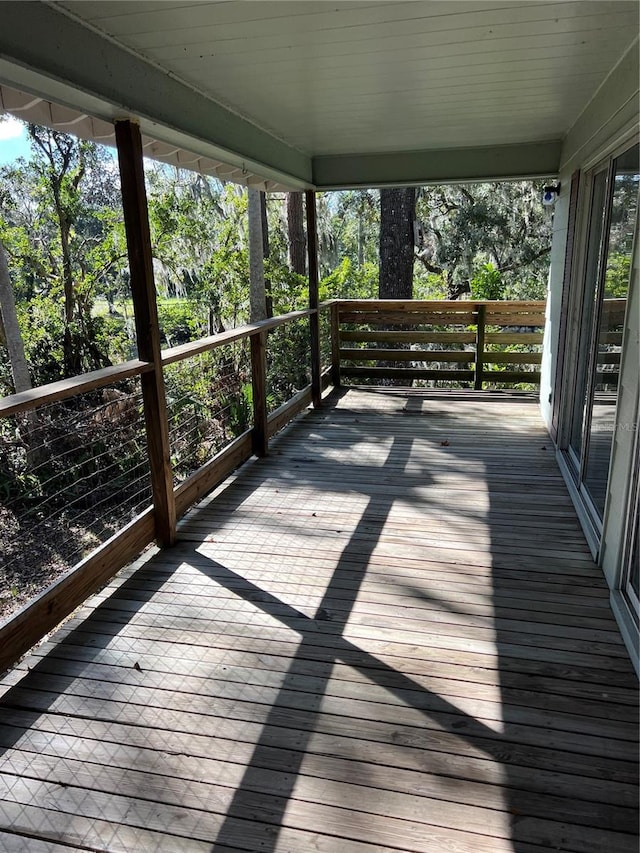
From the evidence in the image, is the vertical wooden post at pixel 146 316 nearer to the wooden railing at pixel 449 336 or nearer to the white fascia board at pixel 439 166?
the white fascia board at pixel 439 166

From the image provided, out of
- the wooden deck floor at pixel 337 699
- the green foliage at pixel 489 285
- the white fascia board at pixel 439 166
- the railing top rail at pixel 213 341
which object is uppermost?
the white fascia board at pixel 439 166

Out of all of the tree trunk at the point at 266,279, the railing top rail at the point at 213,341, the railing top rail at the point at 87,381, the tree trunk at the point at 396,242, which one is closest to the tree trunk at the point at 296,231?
the tree trunk at the point at 266,279

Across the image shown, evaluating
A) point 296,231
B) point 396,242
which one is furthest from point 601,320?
point 296,231

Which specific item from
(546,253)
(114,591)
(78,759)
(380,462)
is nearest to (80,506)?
(380,462)

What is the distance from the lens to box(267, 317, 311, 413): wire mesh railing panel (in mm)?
7043

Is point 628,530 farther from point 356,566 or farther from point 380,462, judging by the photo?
point 380,462

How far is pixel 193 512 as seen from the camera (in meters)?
3.66

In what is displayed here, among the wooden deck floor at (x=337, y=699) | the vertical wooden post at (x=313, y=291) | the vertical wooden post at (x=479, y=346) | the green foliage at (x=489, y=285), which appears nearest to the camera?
the wooden deck floor at (x=337, y=699)

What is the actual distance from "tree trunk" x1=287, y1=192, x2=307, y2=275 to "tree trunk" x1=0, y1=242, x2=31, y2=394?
4711mm

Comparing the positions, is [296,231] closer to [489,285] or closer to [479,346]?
[489,285]

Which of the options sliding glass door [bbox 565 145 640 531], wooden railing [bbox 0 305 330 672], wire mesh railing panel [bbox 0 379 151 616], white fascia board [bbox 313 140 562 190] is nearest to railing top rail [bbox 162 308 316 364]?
wooden railing [bbox 0 305 330 672]

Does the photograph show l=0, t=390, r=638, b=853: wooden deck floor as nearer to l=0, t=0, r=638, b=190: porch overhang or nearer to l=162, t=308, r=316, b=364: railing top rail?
l=162, t=308, r=316, b=364: railing top rail

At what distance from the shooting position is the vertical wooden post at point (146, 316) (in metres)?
2.66

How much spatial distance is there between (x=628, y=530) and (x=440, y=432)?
2868 mm
